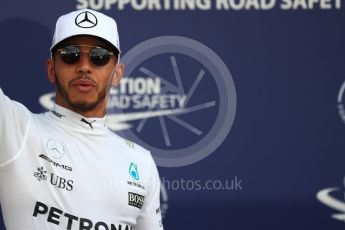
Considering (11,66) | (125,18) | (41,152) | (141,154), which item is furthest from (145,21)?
(41,152)

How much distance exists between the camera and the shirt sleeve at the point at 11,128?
204cm

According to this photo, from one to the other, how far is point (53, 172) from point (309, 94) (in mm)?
1460

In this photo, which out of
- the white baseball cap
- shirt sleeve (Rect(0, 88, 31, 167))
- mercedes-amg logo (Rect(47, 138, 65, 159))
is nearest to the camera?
shirt sleeve (Rect(0, 88, 31, 167))

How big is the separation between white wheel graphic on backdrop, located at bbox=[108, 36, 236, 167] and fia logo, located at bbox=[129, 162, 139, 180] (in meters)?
0.79

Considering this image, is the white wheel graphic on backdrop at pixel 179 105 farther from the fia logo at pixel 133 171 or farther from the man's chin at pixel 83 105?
the man's chin at pixel 83 105

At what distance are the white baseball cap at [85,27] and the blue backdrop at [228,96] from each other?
0.86 m

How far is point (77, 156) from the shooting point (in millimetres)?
2254

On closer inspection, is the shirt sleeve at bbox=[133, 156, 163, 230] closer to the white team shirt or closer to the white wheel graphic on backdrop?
the white team shirt

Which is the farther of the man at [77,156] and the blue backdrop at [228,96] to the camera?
the blue backdrop at [228,96]

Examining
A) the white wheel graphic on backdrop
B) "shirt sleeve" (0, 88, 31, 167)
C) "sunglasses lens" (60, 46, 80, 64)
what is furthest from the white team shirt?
the white wheel graphic on backdrop

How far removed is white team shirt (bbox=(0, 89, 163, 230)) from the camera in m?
2.11

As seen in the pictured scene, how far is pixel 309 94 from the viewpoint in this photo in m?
3.28

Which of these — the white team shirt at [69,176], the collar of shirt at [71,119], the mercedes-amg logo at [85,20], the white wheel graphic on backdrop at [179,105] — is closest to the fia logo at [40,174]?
the white team shirt at [69,176]

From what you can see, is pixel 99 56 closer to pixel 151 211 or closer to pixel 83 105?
pixel 83 105
